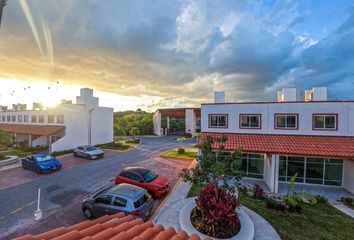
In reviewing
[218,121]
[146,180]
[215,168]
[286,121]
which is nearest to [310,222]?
[215,168]

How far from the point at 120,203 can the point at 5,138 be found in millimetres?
29707

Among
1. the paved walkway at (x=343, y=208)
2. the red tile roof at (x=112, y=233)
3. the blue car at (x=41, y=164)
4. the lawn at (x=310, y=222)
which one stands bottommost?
the paved walkway at (x=343, y=208)

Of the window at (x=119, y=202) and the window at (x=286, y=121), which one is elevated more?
the window at (x=286, y=121)

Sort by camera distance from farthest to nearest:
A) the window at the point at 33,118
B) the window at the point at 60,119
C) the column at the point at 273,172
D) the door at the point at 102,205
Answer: the window at the point at 33,118, the window at the point at 60,119, the column at the point at 273,172, the door at the point at 102,205

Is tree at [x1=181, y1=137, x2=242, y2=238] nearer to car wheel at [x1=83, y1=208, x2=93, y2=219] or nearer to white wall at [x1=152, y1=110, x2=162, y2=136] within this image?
car wheel at [x1=83, y1=208, x2=93, y2=219]

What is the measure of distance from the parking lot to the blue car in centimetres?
51

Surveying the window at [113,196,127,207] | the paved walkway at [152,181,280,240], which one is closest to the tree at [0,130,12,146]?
the window at [113,196,127,207]

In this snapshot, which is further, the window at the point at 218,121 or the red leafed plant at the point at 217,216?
the window at the point at 218,121

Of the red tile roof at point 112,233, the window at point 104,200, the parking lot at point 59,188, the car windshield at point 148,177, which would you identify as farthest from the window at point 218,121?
the red tile roof at point 112,233

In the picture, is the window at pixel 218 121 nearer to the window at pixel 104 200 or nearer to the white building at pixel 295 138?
the white building at pixel 295 138

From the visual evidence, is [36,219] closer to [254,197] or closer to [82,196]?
[82,196]

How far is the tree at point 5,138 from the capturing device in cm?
2669

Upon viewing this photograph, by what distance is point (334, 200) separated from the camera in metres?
12.4

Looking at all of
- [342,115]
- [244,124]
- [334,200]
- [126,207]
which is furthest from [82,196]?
→ [342,115]
